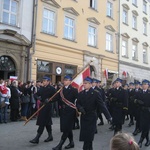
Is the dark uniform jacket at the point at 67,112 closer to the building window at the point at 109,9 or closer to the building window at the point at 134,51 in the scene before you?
the building window at the point at 109,9

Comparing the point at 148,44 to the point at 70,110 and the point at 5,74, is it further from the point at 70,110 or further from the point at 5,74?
the point at 70,110

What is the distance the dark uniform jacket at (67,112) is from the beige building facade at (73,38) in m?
9.74

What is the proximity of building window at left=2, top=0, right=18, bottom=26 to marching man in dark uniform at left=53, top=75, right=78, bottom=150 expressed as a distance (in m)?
9.80

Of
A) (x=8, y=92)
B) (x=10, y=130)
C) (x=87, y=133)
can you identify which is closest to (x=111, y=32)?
(x=8, y=92)

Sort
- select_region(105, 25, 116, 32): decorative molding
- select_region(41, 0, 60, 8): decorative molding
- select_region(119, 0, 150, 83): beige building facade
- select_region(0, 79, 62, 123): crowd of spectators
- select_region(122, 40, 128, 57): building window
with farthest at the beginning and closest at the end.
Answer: select_region(122, 40, 128, 57): building window
select_region(119, 0, 150, 83): beige building facade
select_region(105, 25, 116, 32): decorative molding
select_region(41, 0, 60, 8): decorative molding
select_region(0, 79, 62, 123): crowd of spectators

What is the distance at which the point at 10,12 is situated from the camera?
15.3 meters

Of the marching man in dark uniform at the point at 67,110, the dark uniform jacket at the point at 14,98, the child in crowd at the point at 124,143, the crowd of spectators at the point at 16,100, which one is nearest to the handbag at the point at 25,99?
the crowd of spectators at the point at 16,100

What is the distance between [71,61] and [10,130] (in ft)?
35.8

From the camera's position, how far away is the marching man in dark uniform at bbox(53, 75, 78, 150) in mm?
6293

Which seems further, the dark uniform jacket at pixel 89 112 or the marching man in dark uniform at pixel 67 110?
the marching man in dark uniform at pixel 67 110

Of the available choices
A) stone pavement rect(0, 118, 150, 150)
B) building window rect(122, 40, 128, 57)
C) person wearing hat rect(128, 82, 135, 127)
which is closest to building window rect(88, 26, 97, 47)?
building window rect(122, 40, 128, 57)

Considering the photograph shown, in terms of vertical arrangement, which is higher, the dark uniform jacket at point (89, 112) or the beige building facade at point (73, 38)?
the beige building facade at point (73, 38)

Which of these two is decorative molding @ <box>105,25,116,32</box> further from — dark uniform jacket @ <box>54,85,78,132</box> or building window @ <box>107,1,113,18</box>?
dark uniform jacket @ <box>54,85,78,132</box>

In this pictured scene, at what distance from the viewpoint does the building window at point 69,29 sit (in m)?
19.1
